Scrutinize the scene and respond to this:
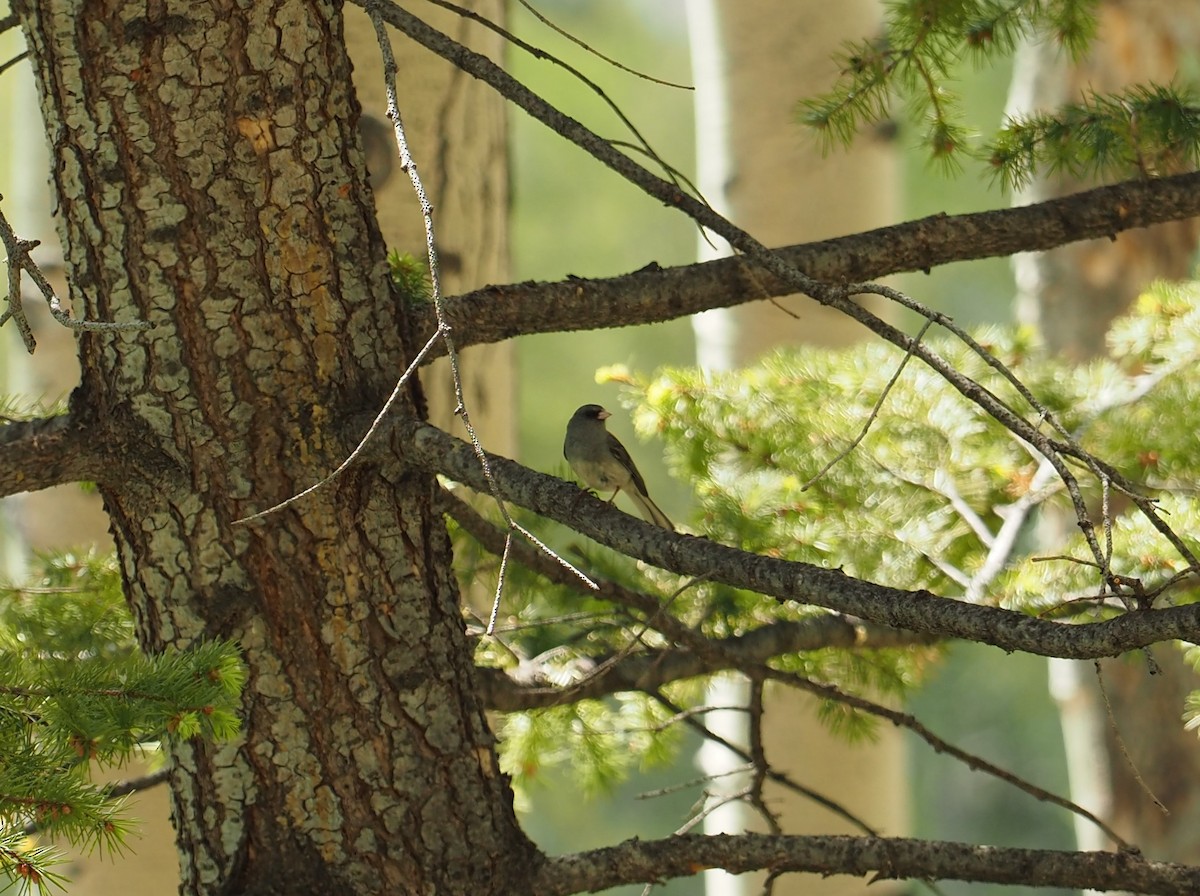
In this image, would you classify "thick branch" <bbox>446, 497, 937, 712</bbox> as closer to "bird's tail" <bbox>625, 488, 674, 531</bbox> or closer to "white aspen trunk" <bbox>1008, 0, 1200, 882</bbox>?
"bird's tail" <bbox>625, 488, 674, 531</bbox>

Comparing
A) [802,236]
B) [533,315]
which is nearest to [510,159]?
[802,236]

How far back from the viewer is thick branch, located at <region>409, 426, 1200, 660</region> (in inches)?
44.9

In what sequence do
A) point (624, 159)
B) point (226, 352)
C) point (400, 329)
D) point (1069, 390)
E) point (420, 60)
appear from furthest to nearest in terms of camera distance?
point (1069, 390)
point (420, 60)
point (400, 329)
point (226, 352)
point (624, 159)

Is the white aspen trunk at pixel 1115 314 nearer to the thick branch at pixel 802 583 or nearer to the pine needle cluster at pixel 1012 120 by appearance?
the pine needle cluster at pixel 1012 120

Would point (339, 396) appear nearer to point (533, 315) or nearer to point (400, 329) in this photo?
point (400, 329)

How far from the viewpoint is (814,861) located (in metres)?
1.83

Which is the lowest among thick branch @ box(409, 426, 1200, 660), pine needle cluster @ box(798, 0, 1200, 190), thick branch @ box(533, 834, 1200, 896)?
thick branch @ box(533, 834, 1200, 896)

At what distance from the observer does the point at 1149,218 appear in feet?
6.08

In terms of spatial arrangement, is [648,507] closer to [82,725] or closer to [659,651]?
[659,651]

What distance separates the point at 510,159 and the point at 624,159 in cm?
179

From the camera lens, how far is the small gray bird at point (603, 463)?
2.93m

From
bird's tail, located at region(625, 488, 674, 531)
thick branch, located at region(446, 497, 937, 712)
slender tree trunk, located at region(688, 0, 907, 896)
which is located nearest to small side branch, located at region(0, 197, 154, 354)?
thick branch, located at region(446, 497, 937, 712)

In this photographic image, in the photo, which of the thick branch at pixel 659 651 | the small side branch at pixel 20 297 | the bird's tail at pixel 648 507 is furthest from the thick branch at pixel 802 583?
the bird's tail at pixel 648 507

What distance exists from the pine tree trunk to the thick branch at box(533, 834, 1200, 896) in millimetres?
162
